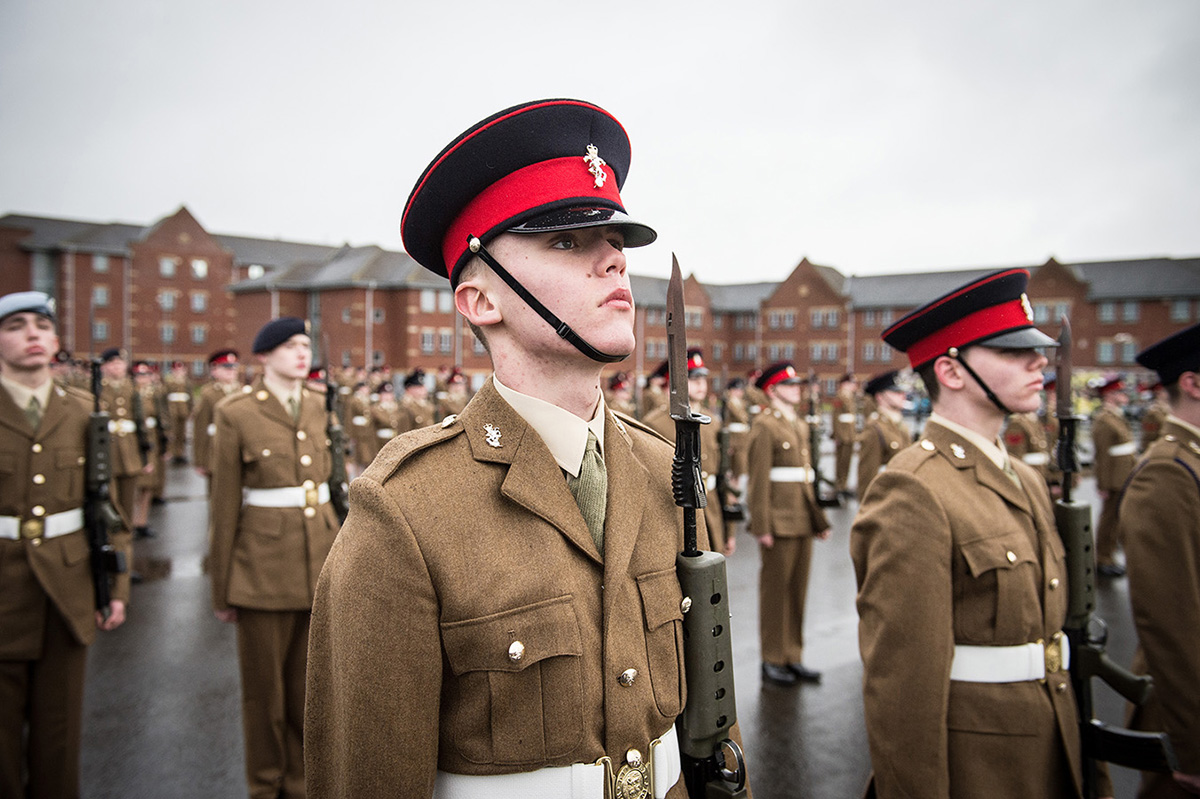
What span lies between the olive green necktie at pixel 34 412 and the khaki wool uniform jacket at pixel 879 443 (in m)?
9.11

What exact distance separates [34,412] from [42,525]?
2.18 feet

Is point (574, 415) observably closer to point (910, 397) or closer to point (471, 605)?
point (471, 605)

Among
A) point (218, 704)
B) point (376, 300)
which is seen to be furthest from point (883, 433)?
point (376, 300)

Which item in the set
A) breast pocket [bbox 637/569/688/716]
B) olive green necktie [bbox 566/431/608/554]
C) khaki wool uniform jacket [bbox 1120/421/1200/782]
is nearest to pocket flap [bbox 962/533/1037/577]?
khaki wool uniform jacket [bbox 1120/421/1200/782]

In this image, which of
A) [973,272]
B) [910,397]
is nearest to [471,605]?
[910,397]

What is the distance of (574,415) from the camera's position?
5.69 ft

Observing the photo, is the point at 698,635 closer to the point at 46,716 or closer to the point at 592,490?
the point at 592,490

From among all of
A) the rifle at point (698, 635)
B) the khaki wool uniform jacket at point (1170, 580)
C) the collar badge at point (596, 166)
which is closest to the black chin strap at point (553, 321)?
the rifle at point (698, 635)

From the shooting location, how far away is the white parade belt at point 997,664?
2.58 metres

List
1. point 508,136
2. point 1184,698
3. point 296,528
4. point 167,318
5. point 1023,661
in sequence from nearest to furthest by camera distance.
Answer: point 508,136 < point 1023,661 < point 1184,698 < point 296,528 < point 167,318

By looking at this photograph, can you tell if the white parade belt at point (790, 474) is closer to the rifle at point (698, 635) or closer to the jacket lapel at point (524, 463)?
the rifle at point (698, 635)

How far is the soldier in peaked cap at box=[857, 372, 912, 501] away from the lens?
966 cm

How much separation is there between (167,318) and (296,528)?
181ft

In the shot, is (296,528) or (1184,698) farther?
(296,528)
